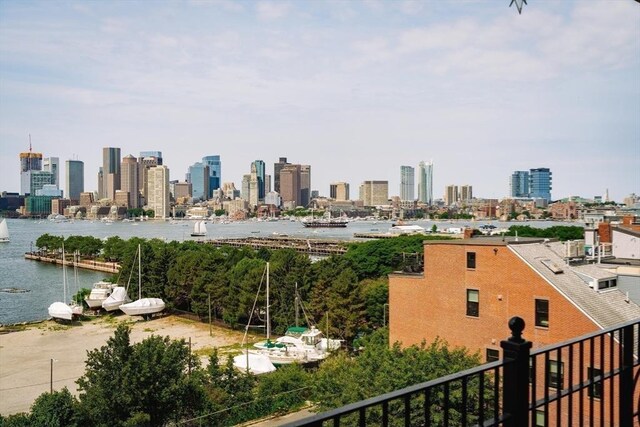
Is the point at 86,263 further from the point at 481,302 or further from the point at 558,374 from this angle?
the point at 558,374

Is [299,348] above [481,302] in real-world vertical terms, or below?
below

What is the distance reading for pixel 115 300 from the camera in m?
44.8

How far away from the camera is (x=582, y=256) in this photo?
936 inches

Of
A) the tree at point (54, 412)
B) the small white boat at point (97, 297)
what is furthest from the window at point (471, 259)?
the small white boat at point (97, 297)

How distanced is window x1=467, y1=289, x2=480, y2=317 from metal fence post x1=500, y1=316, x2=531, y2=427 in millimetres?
18218

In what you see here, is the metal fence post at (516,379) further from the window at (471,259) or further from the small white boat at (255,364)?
the small white boat at (255,364)

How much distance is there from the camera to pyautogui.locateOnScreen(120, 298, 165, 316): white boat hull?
135 feet

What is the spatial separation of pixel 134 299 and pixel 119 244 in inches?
1200

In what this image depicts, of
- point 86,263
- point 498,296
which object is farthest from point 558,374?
point 86,263

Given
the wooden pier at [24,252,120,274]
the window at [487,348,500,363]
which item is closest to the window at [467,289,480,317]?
the window at [487,348,500,363]

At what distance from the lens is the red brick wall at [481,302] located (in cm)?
1867

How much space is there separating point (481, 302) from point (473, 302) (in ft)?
1.21

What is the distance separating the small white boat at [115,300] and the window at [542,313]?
114ft

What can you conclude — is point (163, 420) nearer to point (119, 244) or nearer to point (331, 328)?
point (331, 328)
